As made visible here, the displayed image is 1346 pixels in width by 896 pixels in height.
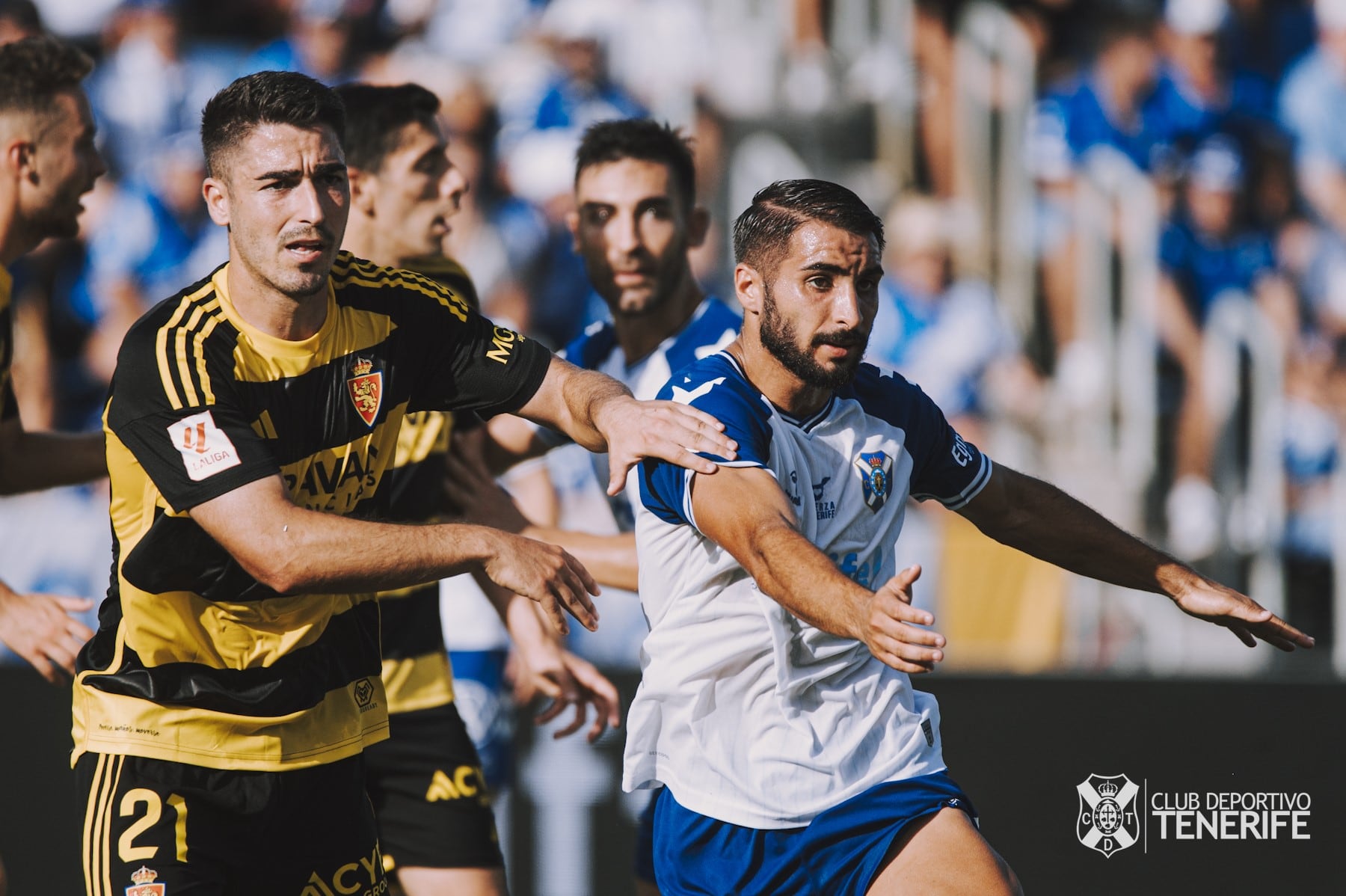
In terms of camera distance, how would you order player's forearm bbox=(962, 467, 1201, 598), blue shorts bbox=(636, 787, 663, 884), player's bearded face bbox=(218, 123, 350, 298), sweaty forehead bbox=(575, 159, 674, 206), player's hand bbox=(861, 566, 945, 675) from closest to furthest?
player's hand bbox=(861, 566, 945, 675)
player's bearded face bbox=(218, 123, 350, 298)
player's forearm bbox=(962, 467, 1201, 598)
blue shorts bbox=(636, 787, 663, 884)
sweaty forehead bbox=(575, 159, 674, 206)

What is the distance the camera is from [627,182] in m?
5.49

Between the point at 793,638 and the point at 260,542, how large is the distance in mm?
1351

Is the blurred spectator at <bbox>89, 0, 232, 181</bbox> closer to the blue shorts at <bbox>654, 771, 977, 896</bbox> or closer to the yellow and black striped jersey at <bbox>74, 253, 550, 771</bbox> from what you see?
the yellow and black striped jersey at <bbox>74, 253, 550, 771</bbox>

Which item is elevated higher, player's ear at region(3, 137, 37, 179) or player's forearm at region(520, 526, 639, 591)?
player's ear at region(3, 137, 37, 179)

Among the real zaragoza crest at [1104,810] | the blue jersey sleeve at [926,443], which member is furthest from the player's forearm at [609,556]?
the real zaragoza crest at [1104,810]

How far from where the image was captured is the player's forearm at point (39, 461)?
16.0 feet

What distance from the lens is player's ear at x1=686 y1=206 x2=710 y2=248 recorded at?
570 centimetres

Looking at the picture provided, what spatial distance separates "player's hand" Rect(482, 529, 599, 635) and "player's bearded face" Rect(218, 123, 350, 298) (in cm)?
83

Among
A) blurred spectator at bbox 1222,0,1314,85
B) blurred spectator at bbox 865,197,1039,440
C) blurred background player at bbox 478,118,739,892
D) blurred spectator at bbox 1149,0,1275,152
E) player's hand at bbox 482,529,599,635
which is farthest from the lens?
blurred spectator at bbox 1222,0,1314,85

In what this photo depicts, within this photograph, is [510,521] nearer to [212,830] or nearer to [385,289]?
[385,289]

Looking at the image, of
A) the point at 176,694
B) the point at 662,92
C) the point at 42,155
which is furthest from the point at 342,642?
the point at 662,92

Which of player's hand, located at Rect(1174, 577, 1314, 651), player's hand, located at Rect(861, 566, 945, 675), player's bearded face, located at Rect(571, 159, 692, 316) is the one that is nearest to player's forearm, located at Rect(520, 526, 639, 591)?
player's bearded face, located at Rect(571, 159, 692, 316)

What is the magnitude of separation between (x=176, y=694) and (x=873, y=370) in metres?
2.04

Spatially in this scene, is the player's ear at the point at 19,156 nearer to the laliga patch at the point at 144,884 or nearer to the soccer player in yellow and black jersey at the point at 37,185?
the soccer player in yellow and black jersey at the point at 37,185
